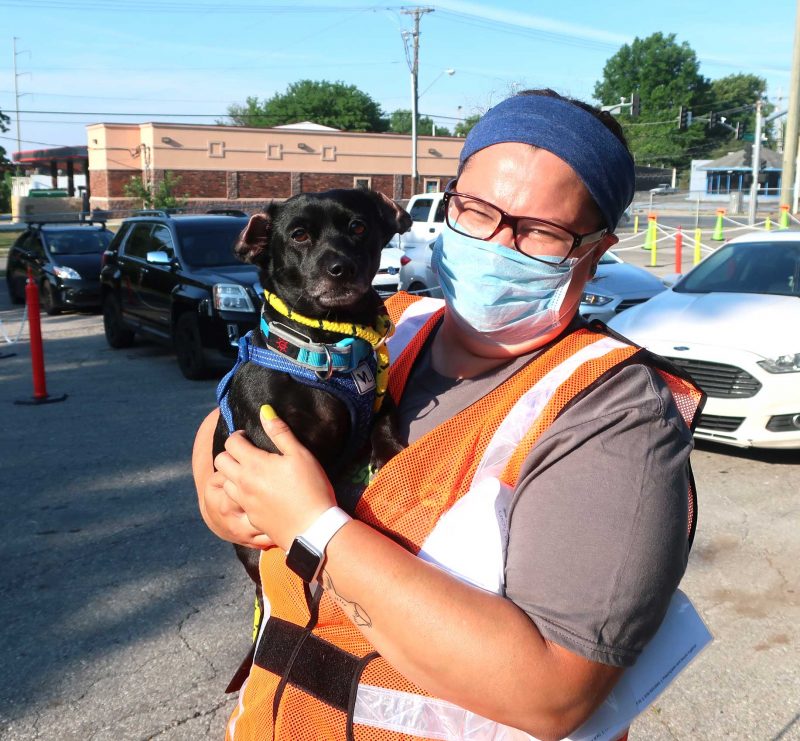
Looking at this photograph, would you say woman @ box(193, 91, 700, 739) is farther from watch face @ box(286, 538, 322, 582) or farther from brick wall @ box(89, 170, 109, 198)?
brick wall @ box(89, 170, 109, 198)

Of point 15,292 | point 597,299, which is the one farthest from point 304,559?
point 15,292

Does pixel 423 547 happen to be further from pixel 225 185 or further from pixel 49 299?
pixel 225 185

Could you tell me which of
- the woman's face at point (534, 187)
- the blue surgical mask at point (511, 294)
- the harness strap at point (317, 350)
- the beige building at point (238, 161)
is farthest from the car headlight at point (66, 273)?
the beige building at point (238, 161)

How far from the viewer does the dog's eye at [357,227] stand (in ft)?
8.02

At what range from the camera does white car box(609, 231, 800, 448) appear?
5660 mm

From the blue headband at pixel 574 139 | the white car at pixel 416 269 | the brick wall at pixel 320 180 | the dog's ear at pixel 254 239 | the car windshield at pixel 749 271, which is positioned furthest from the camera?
Answer: the brick wall at pixel 320 180

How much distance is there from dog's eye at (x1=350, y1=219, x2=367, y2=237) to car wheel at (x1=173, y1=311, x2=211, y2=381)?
6662 millimetres

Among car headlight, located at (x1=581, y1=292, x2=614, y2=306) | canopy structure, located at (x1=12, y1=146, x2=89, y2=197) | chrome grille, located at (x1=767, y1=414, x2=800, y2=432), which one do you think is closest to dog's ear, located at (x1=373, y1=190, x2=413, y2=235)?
chrome grille, located at (x1=767, y1=414, x2=800, y2=432)

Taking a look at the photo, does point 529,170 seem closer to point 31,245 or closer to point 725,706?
point 725,706

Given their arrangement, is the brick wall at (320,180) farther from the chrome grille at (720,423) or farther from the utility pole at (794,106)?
the chrome grille at (720,423)

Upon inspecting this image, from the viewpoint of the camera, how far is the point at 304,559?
127 centimetres

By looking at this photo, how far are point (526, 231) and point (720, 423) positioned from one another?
4.77 meters

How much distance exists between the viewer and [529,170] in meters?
1.54

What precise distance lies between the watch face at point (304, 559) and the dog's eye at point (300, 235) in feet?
3.99
